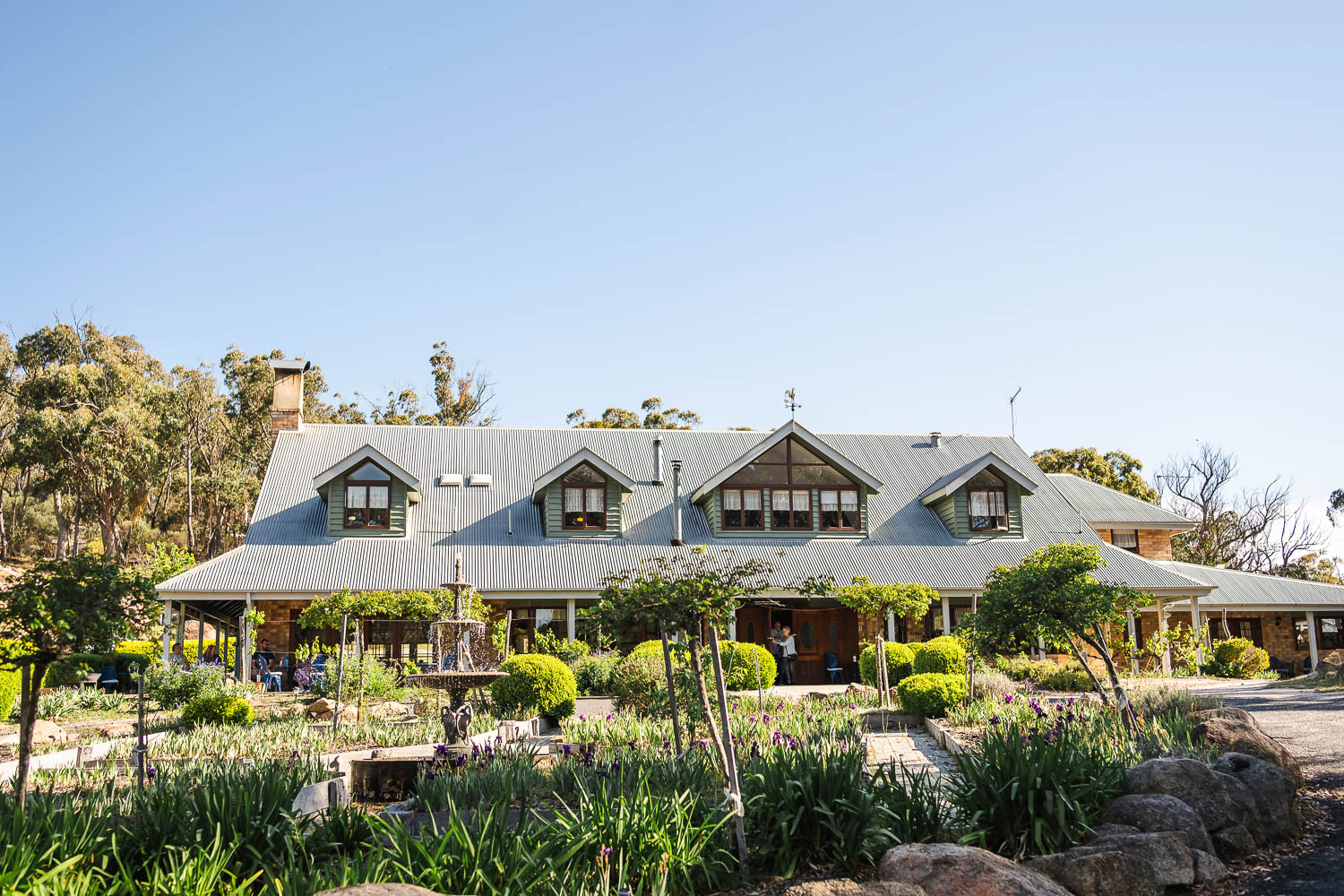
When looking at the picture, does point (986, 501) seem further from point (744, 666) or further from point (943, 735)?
point (943, 735)

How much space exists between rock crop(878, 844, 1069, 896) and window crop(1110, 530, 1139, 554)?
27455mm

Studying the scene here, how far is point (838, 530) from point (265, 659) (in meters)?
14.4

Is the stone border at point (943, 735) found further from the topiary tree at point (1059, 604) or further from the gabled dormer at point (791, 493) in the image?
the gabled dormer at point (791, 493)

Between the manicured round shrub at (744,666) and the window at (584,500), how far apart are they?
728cm

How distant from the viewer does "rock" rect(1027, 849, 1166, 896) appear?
5855 mm

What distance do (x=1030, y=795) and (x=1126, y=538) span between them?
26582mm

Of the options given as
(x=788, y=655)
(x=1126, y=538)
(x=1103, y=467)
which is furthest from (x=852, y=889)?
(x=1103, y=467)

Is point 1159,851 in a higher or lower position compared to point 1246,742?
lower

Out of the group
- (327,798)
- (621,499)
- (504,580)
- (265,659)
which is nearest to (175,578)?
(265,659)

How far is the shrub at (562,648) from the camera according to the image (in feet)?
70.0

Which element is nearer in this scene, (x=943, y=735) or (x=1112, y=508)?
(x=943, y=735)

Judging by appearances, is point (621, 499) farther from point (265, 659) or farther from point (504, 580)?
point (265, 659)

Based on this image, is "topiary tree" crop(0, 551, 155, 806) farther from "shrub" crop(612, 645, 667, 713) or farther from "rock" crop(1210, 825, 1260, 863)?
"rock" crop(1210, 825, 1260, 863)

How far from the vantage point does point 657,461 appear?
2859cm
